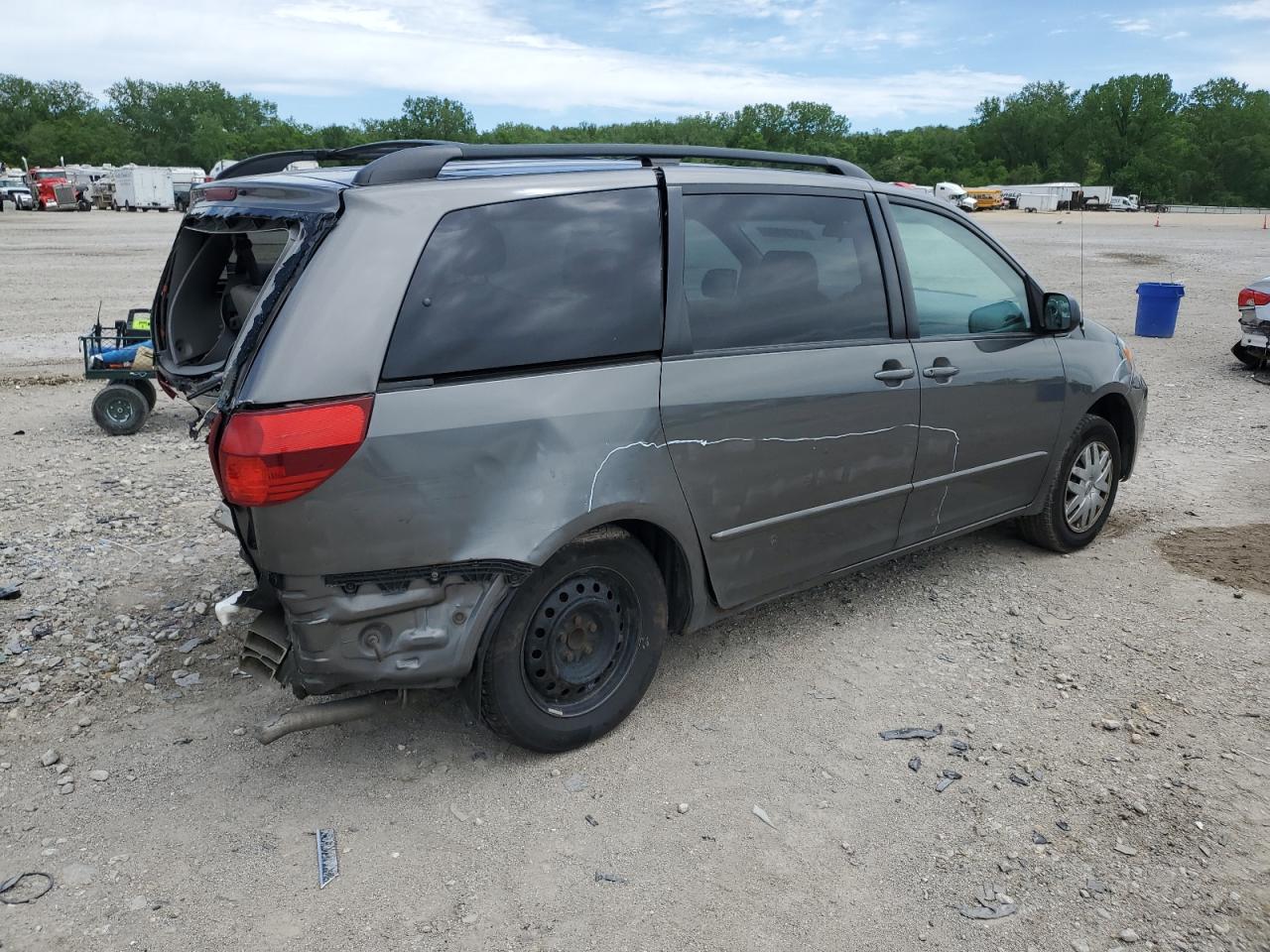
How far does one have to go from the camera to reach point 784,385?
12.5 feet

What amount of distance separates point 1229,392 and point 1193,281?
1308cm

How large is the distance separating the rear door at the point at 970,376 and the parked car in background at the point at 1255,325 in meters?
7.65

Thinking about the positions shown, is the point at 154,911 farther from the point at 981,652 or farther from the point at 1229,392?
the point at 1229,392

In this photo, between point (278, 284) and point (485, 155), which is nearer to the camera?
point (278, 284)

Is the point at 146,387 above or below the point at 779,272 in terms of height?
below

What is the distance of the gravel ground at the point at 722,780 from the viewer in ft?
9.18

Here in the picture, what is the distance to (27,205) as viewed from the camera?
57625mm

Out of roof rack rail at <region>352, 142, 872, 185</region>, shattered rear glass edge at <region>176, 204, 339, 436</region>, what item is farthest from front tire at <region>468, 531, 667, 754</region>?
roof rack rail at <region>352, 142, 872, 185</region>

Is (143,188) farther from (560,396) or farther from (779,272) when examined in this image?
(560,396)

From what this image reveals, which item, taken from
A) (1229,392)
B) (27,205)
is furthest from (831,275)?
(27,205)

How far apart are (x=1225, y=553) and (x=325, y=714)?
15.8ft

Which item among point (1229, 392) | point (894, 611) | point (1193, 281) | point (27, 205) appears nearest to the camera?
point (894, 611)

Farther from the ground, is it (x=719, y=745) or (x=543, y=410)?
(x=543, y=410)

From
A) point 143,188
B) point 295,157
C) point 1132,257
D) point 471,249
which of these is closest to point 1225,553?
point 471,249
